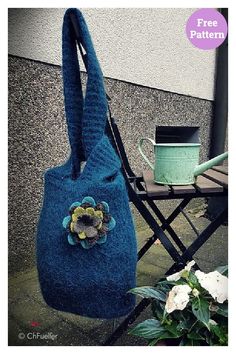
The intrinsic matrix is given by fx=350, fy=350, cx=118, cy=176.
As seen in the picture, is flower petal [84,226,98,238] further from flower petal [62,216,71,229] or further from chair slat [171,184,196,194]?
chair slat [171,184,196,194]

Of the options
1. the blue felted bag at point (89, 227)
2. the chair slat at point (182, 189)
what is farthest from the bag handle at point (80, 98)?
the chair slat at point (182, 189)

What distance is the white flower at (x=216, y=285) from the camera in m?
0.64

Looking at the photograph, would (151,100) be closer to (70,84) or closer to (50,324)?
(70,84)

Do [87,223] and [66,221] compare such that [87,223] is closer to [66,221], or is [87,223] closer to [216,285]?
[66,221]

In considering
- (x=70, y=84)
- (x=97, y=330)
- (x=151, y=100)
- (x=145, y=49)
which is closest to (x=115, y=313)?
(x=97, y=330)

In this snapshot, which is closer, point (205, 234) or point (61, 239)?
point (61, 239)

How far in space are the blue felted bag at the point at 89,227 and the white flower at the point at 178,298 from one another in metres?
0.10

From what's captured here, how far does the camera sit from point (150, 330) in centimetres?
66

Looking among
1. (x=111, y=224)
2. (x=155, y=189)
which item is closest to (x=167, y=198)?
(x=155, y=189)

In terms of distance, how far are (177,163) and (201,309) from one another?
0.34 meters

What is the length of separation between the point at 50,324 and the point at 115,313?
318mm

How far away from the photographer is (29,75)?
3.40ft

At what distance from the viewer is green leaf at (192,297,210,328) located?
62 cm
